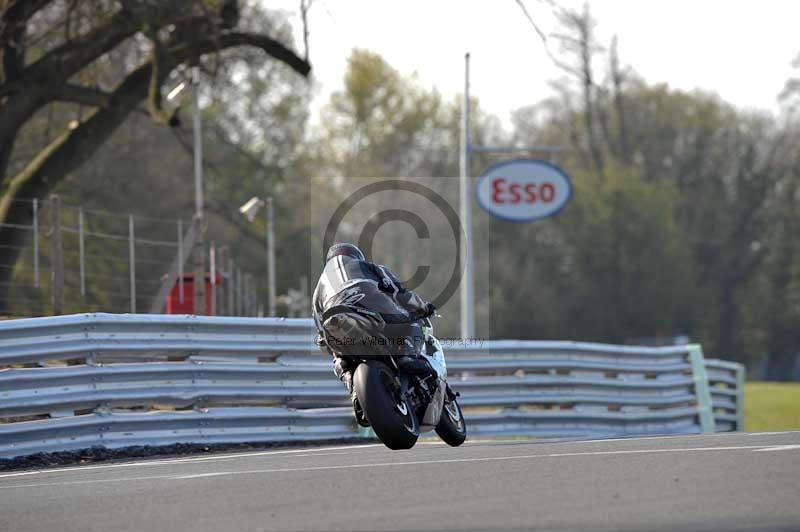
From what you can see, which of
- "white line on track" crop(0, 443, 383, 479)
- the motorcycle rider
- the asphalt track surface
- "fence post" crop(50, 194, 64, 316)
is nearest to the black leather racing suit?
the motorcycle rider

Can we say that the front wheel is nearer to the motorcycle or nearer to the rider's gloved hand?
the motorcycle

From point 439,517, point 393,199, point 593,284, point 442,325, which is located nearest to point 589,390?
point 439,517

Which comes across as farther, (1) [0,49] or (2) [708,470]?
(1) [0,49]

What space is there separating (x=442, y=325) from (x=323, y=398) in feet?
109

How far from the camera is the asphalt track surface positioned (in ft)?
22.4

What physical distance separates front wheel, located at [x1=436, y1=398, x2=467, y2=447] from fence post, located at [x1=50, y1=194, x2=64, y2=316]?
18.5 ft

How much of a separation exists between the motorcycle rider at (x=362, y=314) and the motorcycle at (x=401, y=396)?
106 mm

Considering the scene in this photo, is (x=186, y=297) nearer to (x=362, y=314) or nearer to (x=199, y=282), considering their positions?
(x=199, y=282)

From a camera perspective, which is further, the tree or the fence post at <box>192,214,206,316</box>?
the tree

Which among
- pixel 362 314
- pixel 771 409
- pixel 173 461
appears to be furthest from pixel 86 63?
pixel 771 409

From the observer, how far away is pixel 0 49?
22625 mm

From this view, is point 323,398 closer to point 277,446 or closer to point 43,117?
point 277,446

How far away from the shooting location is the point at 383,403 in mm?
9250

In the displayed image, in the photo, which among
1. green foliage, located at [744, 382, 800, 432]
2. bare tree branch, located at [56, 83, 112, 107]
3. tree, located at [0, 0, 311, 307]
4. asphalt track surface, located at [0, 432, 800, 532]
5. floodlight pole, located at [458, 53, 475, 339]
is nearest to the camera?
asphalt track surface, located at [0, 432, 800, 532]
